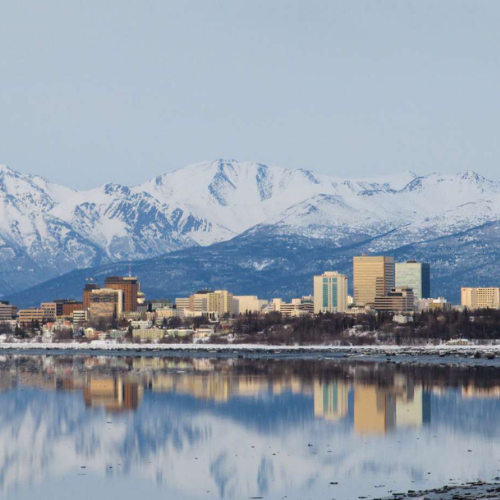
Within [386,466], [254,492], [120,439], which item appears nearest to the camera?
[254,492]

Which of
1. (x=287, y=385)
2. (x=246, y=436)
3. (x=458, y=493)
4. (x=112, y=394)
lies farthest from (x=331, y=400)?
(x=458, y=493)

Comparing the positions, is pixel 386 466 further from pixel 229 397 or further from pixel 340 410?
pixel 229 397

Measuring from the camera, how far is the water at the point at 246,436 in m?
60.7

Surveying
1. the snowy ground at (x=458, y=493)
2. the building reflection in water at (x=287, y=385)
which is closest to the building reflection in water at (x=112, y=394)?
the building reflection in water at (x=287, y=385)

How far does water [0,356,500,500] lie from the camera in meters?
60.7

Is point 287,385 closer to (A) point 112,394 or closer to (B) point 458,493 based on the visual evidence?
(A) point 112,394

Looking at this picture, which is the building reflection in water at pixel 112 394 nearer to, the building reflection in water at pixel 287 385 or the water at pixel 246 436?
the building reflection in water at pixel 287 385

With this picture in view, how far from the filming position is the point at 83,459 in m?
68.3

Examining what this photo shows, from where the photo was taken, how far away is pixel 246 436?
77.0 meters

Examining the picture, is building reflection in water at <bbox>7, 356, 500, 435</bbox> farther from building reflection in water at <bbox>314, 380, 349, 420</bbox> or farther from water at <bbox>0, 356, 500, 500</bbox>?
water at <bbox>0, 356, 500, 500</bbox>

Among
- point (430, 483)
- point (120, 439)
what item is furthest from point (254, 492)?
point (120, 439)

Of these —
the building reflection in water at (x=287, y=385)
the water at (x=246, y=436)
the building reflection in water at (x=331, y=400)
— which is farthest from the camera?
the building reflection in water at (x=287, y=385)

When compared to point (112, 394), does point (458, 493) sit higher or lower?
lower

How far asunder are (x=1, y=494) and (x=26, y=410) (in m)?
34.1
